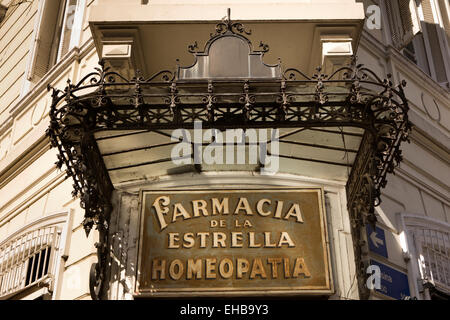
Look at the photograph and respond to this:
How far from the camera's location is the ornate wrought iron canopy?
605 centimetres

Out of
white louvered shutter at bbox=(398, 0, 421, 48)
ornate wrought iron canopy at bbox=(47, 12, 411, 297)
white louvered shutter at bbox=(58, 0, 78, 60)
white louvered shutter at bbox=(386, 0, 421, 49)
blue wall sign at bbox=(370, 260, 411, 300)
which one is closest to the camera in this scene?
ornate wrought iron canopy at bbox=(47, 12, 411, 297)

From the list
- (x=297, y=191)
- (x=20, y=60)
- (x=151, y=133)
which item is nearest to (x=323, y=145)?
(x=297, y=191)

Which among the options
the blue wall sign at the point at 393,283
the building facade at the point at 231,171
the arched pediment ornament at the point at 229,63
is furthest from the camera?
the blue wall sign at the point at 393,283

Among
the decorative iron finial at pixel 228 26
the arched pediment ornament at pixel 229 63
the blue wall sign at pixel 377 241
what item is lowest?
the blue wall sign at pixel 377 241

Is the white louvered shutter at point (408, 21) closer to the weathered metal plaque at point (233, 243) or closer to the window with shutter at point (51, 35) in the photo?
the weathered metal plaque at point (233, 243)

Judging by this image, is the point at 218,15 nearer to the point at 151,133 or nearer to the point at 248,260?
the point at 151,133

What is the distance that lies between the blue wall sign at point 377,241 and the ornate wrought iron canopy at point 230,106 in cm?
61

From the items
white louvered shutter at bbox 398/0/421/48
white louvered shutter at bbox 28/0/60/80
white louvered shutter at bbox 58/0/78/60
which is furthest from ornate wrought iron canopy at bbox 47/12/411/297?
white louvered shutter at bbox 28/0/60/80

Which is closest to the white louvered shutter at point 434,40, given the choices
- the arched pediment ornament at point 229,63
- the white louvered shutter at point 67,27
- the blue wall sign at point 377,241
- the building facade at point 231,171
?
the building facade at point 231,171

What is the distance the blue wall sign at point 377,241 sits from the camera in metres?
7.13

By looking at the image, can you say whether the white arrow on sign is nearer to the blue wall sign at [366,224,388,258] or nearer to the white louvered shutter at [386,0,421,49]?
the blue wall sign at [366,224,388,258]

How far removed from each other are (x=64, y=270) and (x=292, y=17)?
12.2ft

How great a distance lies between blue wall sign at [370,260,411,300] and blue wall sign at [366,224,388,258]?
141mm

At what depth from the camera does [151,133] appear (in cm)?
703
